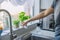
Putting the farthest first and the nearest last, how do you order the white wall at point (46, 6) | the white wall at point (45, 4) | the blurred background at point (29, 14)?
the white wall at point (45, 4), the white wall at point (46, 6), the blurred background at point (29, 14)

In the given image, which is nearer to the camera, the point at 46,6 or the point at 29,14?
the point at 46,6

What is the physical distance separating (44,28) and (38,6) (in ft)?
1.67

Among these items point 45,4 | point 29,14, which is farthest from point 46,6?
point 29,14

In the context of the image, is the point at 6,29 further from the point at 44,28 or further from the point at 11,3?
the point at 44,28

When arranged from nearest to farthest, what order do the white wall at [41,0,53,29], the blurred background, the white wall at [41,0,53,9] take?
the blurred background → the white wall at [41,0,53,29] → the white wall at [41,0,53,9]

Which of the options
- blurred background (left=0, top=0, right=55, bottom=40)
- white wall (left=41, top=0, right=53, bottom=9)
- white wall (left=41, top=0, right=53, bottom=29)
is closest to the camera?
blurred background (left=0, top=0, right=55, bottom=40)

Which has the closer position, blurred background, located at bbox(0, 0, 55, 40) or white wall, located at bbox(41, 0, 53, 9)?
blurred background, located at bbox(0, 0, 55, 40)

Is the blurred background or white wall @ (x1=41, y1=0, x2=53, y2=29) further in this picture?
white wall @ (x1=41, y1=0, x2=53, y2=29)

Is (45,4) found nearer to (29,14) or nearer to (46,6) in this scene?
(46,6)

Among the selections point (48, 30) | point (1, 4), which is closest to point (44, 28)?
point (48, 30)

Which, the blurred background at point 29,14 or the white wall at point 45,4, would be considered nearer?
the blurred background at point 29,14

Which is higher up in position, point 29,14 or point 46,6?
point 46,6

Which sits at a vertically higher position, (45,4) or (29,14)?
(45,4)

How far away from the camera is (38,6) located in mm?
2293
